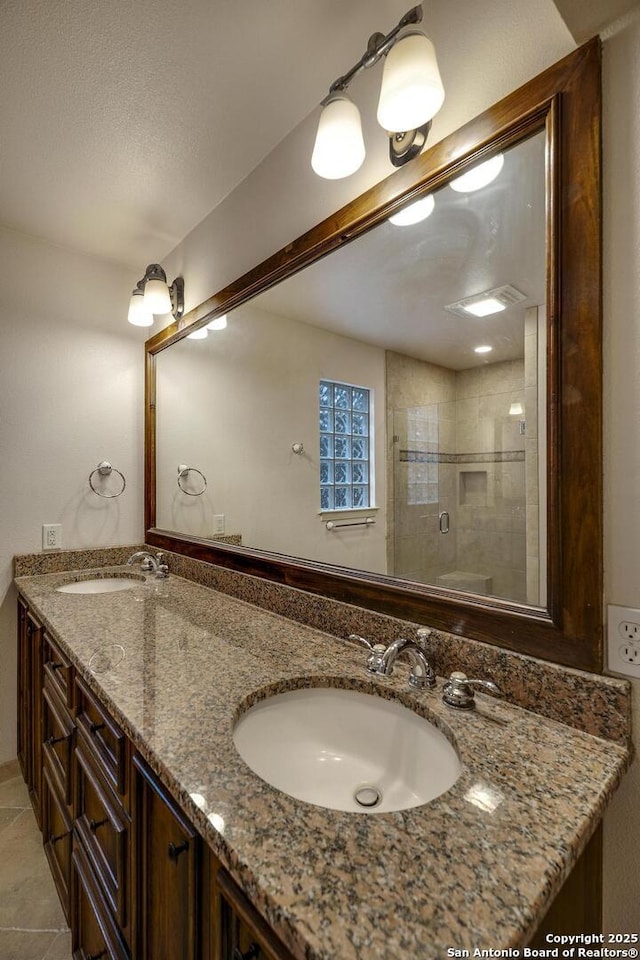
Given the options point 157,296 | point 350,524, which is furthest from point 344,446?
point 157,296

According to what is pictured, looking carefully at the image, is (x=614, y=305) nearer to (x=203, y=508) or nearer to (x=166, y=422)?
(x=203, y=508)

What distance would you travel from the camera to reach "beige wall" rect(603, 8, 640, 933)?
729 millimetres

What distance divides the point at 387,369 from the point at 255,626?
874 mm


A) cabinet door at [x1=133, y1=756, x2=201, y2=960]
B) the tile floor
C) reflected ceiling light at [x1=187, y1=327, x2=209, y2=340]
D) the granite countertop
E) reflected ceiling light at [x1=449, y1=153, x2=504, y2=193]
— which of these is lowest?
the tile floor

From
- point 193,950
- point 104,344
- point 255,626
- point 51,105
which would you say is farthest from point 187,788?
point 104,344

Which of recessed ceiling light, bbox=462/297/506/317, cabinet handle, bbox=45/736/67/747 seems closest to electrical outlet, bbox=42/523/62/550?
cabinet handle, bbox=45/736/67/747

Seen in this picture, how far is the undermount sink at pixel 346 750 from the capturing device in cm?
81

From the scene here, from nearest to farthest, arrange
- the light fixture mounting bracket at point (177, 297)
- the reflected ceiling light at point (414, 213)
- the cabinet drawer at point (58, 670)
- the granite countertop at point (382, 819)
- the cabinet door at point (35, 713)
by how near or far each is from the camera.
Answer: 1. the granite countertop at point (382, 819)
2. the reflected ceiling light at point (414, 213)
3. the cabinet drawer at point (58, 670)
4. the cabinet door at point (35, 713)
5. the light fixture mounting bracket at point (177, 297)

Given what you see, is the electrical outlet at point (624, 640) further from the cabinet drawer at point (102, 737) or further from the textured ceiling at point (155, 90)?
the textured ceiling at point (155, 90)

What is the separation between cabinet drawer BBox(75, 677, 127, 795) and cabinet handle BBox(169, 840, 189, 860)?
0.80 ft

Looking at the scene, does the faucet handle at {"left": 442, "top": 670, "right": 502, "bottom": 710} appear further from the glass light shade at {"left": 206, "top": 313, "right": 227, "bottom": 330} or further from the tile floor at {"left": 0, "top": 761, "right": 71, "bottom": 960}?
the glass light shade at {"left": 206, "top": 313, "right": 227, "bottom": 330}

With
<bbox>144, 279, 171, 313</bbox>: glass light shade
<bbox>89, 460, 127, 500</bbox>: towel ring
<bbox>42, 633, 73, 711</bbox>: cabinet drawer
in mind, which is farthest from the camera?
<bbox>89, 460, 127, 500</bbox>: towel ring

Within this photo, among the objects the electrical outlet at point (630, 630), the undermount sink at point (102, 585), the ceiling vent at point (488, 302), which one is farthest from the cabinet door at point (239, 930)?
the undermount sink at point (102, 585)

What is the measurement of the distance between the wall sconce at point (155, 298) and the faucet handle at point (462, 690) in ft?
6.26
